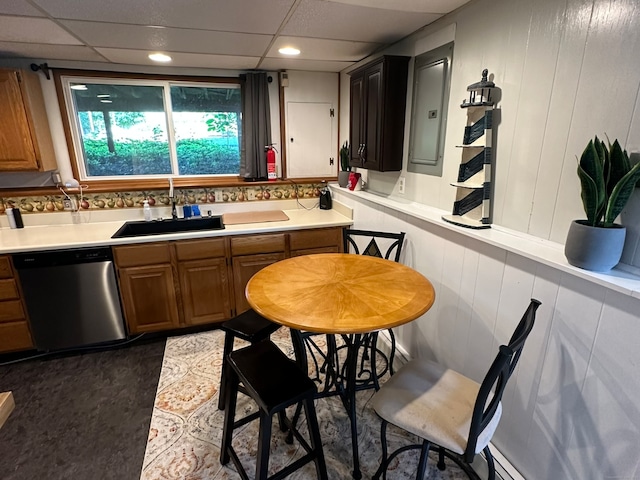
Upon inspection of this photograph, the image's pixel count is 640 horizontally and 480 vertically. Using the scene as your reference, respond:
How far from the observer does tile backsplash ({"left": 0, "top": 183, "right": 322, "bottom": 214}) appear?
2.82 meters

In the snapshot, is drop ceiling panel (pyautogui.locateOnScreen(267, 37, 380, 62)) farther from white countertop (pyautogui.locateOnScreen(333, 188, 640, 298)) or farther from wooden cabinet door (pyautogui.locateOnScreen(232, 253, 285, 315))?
wooden cabinet door (pyautogui.locateOnScreen(232, 253, 285, 315))

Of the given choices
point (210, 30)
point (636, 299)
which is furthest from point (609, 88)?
point (210, 30)

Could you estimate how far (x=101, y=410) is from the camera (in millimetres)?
2020

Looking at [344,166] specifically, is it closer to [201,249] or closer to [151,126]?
[201,249]

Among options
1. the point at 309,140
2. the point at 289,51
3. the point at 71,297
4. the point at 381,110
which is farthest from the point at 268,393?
the point at 309,140

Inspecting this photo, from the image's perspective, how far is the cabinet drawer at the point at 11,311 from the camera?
237cm

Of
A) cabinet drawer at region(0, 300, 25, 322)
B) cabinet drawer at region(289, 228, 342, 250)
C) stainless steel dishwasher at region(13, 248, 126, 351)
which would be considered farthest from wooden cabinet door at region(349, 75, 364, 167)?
cabinet drawer at region(0, 300, 25, 322)

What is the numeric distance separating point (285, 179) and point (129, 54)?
5.27 ft

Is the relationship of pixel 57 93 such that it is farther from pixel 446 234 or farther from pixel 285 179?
pixel 446 234

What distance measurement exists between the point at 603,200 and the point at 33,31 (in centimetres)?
297

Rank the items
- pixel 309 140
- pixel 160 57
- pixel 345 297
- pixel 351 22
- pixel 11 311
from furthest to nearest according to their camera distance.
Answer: pixel 309 140
pixel 160 57
pixel 11 311
pixel 351 22
pixel 345 297

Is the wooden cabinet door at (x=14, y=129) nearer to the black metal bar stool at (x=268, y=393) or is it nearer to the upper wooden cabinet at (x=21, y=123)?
the upper wooden cabinet at (x=21, y=123)

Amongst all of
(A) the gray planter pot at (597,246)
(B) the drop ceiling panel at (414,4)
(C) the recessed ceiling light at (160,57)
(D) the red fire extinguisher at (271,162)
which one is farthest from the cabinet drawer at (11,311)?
(A) the gray planter pot at (597,246)

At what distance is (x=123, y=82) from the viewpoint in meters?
2.92
